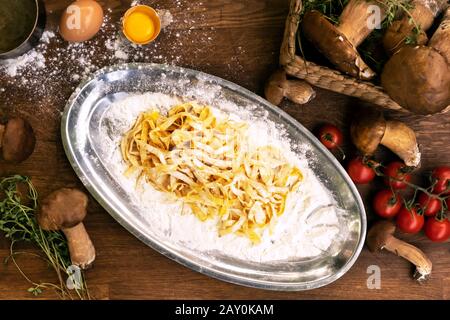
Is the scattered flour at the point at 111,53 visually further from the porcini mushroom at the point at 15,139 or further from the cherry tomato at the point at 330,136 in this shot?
the cherry tomato at the point at 330,136

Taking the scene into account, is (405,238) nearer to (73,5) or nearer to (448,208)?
(448,208)

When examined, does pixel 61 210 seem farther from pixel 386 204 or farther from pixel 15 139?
pixel 386 204

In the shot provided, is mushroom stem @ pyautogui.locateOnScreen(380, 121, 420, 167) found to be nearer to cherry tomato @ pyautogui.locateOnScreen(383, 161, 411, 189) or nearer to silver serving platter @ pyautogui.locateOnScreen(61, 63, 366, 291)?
cherry tomato @ pyautogui.locateOnScreen(383, 161, 411, 189)

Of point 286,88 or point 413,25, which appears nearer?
point 413,25

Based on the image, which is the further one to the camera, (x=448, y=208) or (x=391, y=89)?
(x=448, y=208)

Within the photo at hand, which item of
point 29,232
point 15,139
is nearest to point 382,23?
point 15,139

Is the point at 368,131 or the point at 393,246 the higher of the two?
the point at 368,131

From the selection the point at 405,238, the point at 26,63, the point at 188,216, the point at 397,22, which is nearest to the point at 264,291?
the point at 188,216
